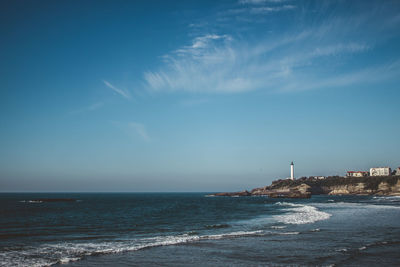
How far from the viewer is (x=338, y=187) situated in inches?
5344

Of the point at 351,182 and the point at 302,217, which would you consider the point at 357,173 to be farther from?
the point at 302,217

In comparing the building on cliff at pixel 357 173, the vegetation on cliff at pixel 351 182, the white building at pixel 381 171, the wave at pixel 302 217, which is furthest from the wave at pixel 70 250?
the building on cliff at pixel 357 173

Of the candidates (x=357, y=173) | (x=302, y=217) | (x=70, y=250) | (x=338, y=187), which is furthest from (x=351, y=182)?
(x=70, y=250)

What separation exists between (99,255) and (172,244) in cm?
419

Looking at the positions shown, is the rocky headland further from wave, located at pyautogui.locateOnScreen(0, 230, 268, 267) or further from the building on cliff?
wave, located at pyautogui.locateOnScreen(0, 230, 268, 267)

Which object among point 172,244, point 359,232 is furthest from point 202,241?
point 359,232

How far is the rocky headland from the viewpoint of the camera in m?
110

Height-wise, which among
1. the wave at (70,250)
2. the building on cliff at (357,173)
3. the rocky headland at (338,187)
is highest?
the building on cliff at (357,173)

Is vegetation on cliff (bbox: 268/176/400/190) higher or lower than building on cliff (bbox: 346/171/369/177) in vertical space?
lower

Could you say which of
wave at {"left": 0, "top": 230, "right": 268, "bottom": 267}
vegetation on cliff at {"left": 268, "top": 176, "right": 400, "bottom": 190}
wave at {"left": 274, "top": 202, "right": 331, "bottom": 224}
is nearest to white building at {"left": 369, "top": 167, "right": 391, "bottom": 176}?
vegetation on cliff at {"left": 268, "top": 176, "right": 400, "bottom": 190}

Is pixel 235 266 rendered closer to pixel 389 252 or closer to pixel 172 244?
pixel 172 244

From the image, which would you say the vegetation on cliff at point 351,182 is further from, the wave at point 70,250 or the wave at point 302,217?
the wave at point 70,250

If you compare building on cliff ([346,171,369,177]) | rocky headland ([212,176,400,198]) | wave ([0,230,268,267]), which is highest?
building on cliff ([346,171,369,177])

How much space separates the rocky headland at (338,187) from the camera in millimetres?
109750
